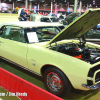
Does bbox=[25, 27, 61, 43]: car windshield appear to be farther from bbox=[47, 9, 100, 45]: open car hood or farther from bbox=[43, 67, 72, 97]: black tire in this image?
bbox=[43, 67, 72, 97]: black tire

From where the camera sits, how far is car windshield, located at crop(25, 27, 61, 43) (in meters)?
3.16

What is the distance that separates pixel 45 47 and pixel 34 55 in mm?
305

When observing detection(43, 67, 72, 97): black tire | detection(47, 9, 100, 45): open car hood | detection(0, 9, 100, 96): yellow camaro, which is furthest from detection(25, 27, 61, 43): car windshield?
detection(43, 67, 72, 97): black tire

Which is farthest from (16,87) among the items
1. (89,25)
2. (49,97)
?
(89,25)

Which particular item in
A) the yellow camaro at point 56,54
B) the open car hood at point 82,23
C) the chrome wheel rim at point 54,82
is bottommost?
the chrome wheel rim at point 54,82

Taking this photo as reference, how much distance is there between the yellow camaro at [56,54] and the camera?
229 centimetres

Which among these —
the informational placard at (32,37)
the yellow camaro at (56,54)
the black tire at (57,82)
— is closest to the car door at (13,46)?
the yellow camaro at (56,54)

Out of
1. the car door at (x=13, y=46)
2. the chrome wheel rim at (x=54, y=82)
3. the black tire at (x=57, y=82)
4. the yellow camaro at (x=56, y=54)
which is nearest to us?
the yellow camaro at (x=56, y=54)

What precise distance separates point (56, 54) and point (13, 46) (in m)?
1.27

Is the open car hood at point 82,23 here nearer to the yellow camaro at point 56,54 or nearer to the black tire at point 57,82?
the yellow camaro at point 56,54

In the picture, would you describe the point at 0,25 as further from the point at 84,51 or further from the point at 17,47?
the point at 84,51

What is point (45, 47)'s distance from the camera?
116 inches

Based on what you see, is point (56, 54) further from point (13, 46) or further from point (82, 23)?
point (13, 46)

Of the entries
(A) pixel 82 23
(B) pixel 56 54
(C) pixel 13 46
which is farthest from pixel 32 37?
(A) pixel 82 23
